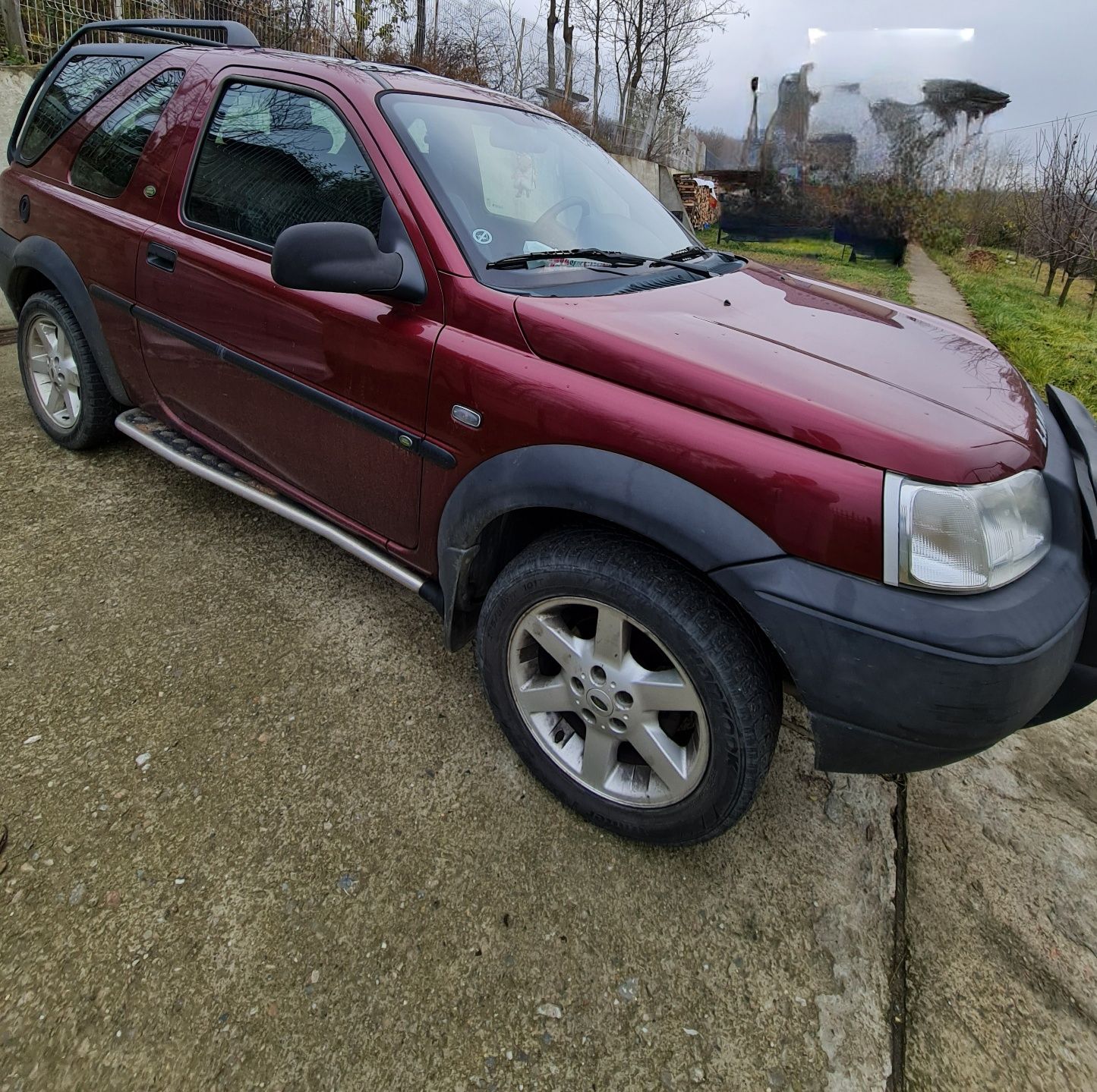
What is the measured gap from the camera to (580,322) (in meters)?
1.69

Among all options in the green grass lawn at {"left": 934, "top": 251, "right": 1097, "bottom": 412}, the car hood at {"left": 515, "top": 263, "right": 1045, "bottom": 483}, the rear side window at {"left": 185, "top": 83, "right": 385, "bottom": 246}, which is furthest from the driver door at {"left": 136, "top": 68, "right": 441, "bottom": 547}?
the green grass lawn at {"left": 934, "top": 251, "right": 1097, "bottom": 412}

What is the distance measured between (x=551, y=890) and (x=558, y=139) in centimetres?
255

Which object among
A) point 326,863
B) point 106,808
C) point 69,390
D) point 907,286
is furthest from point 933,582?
point 907,286

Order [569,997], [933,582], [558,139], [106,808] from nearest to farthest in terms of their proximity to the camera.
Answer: [933,582] → [569,997] → [106,808] → [558,139]

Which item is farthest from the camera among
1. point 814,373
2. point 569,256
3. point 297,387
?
point 297,387

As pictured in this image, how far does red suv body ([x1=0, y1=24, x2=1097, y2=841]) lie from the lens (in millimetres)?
1405

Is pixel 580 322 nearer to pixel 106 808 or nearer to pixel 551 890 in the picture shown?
pixel 551 890

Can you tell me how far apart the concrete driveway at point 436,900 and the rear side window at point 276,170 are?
1.38 metres

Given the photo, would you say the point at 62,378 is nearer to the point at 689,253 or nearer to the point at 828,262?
the point at 689,253

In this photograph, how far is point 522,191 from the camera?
7.45 feet

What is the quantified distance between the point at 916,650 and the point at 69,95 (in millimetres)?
3889

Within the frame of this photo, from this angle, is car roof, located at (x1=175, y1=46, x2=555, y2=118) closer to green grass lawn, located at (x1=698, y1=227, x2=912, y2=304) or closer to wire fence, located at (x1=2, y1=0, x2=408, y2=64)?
wire fence, located at (x1=2, y1=0, x2=408, y2=64)

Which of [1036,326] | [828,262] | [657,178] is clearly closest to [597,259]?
[1036,326]

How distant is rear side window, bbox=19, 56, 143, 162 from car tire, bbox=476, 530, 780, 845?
2.78m
